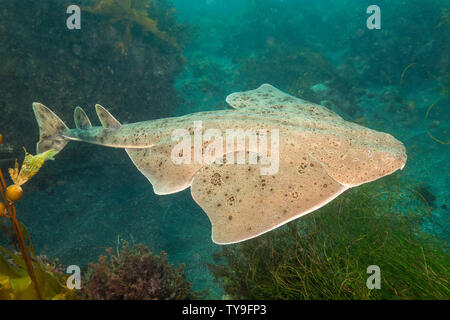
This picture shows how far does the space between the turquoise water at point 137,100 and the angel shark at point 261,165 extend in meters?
2.29

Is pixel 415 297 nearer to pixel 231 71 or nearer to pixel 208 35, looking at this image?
pixel 231 71

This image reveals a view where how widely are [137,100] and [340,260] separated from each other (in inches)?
328

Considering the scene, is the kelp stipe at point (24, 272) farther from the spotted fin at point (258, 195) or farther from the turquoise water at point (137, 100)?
the turquoise water at point (137, 100)

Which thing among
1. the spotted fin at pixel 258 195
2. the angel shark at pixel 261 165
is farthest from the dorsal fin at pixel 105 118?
the spotted fin at pixel 258 195

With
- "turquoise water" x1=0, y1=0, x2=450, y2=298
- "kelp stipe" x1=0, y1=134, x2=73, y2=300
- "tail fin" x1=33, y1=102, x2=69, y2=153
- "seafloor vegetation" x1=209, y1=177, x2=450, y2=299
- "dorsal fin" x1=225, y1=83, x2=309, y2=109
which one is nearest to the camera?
"kelp stipe" x1=0, y1=134, x2=73, y2=300

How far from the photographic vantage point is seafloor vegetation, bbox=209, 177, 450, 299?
2.92 meters

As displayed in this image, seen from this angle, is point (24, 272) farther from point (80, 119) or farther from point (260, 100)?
point (260, 100)

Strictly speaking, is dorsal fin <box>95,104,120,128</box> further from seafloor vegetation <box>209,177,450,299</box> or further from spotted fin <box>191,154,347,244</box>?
seafloor vegetation <box>209,177,450,299</box>

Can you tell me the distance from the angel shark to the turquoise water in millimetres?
2290

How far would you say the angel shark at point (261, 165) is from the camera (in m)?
2.65

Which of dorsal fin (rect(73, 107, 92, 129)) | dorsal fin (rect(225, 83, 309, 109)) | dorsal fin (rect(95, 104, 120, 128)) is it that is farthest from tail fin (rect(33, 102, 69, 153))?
dorsal fin (rect(225, 83, 309, 109))

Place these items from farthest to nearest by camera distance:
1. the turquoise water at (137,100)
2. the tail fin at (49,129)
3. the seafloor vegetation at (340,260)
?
the turquoise water at (137,100), the tail fin at (49,129), the seafloor vegetation at (340,260)
